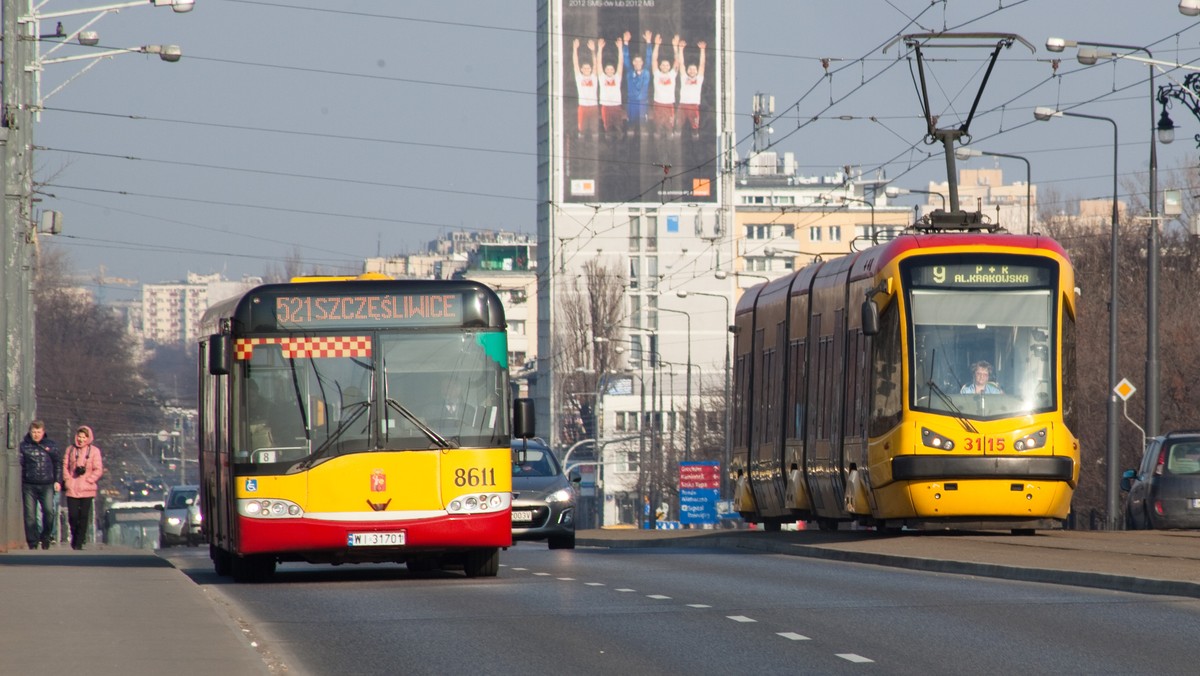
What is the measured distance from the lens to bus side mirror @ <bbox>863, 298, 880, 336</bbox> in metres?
23.2

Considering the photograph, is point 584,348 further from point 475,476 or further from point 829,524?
point 475,476

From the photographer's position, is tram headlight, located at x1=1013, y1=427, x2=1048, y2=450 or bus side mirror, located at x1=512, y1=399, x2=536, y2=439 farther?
tram headlight, located at x1=1013, y1=427, x2=1048, y2=450

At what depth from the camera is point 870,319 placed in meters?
23.3

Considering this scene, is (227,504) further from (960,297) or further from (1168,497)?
(1168,497)

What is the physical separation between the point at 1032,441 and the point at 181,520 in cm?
2552

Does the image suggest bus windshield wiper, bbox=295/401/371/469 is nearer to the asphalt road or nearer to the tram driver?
the asphalt road

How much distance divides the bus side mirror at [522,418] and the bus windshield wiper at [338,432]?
1240 mm

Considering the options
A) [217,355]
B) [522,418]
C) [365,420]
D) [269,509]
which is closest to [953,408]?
[522,418]

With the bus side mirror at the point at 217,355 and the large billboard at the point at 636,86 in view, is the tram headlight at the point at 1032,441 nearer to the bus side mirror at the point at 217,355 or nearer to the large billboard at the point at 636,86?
the bus side mirror at the point at 217,355

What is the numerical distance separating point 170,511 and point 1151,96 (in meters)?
21.4

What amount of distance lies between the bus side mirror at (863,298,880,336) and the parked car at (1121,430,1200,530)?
7773mm

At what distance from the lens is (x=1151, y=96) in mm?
40625

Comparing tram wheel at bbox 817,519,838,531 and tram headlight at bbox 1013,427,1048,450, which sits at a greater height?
tram headlight at bbox 1013,427,1048,450

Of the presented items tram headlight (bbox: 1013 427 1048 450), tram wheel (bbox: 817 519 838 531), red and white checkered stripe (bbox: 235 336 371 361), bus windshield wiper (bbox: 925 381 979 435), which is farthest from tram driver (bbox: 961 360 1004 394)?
red and white checkered stripe (bbox: 235 336 371 361)
